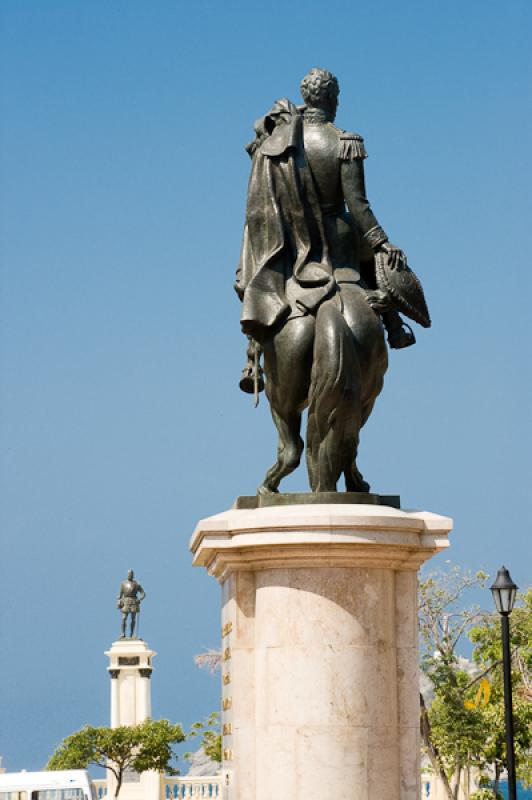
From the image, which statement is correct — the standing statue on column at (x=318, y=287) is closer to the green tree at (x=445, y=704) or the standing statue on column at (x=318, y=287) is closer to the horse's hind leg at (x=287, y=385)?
the horse's hind leg at (x=287, y=385)

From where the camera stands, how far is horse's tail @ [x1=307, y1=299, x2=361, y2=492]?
10.4 m

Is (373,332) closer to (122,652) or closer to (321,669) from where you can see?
(321,669)

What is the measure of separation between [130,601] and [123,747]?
21.6 feet

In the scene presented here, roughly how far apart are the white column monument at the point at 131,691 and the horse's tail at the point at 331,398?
128 feet

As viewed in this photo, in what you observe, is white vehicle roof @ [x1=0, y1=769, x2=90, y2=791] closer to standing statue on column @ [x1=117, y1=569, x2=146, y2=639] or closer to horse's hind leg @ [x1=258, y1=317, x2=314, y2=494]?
standing statue on column @ [x1=117, y1=569, x2=146, y2=639]

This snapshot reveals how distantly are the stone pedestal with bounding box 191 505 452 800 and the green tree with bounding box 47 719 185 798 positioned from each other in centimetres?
3625

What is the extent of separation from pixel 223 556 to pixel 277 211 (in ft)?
7.69

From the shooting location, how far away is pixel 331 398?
10391 millimetres

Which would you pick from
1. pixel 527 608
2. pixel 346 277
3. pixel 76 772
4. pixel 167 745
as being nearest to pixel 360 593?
pixel 346 277

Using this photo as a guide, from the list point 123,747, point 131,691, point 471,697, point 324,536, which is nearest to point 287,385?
point 324,536

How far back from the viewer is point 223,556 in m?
10.3

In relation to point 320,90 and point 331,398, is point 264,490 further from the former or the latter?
point 320,90

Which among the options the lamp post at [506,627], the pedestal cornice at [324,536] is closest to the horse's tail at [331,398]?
the pedestal cornice at [324,536]

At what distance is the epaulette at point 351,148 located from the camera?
10.8 meters
